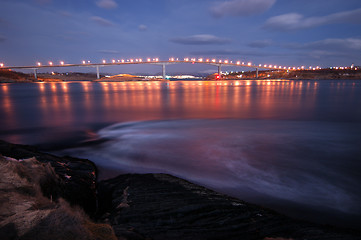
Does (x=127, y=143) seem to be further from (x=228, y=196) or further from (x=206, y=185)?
(x=228, y=196)

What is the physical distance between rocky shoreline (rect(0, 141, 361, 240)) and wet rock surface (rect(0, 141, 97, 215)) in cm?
2

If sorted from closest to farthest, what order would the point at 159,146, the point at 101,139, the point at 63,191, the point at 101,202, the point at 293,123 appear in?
the point at 63,191 → the point at 101,202 → the point at 159,146 → the point at 101,139 → the point at 293,123

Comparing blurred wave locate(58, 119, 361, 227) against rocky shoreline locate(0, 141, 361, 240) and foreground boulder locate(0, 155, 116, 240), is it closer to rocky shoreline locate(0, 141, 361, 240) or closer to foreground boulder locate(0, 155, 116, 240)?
rocky shoreline locate(0, 141, 361, 240)

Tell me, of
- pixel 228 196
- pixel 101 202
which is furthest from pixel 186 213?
pixel 101 202

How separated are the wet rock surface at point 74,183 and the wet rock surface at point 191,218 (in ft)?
0.85

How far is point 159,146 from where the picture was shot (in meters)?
6.69

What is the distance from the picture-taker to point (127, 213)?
2.97 m

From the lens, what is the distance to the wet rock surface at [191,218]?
8.43ft

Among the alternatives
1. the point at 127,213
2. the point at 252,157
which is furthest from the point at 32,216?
the point at 252,157

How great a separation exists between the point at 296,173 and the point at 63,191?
4.71 meters

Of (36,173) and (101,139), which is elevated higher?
(36,173)

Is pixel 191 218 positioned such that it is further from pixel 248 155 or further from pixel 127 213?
pixel 248 155

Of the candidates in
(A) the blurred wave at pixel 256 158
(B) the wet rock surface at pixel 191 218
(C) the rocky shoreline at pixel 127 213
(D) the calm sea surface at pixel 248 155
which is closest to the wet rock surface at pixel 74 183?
(C) the rocky shoreline at pixel 127 213

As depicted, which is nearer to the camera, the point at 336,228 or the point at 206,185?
the point at 336,228
